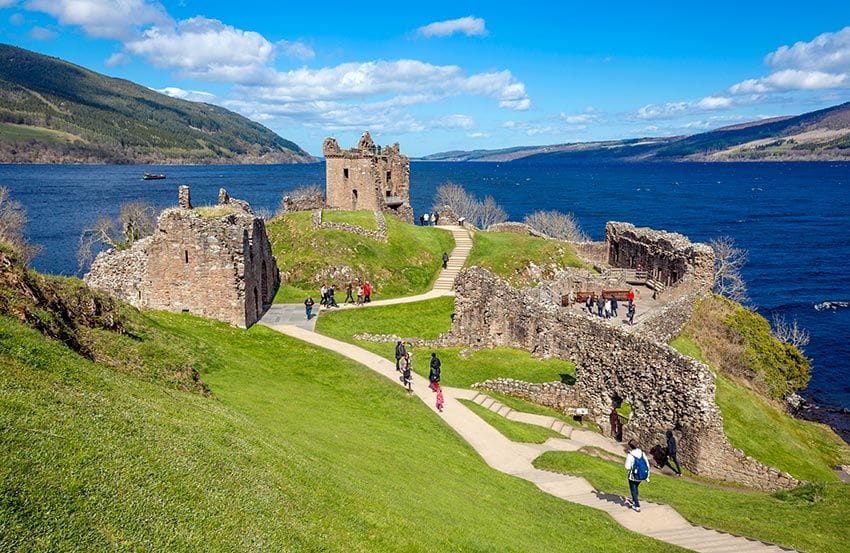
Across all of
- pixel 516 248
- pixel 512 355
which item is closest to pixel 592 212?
pixel 516 248

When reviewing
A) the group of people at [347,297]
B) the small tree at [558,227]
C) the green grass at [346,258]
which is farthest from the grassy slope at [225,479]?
the small tree at [558,227]

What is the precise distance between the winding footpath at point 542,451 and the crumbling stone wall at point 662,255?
20.2 metres

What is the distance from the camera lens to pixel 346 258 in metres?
50.5

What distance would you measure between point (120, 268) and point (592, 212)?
152 metres

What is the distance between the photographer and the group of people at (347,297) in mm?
40312

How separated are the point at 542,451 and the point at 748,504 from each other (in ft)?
24.4

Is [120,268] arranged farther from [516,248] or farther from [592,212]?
[592,212]

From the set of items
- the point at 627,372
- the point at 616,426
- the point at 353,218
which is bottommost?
the point at 616,426

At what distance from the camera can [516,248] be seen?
58094mm

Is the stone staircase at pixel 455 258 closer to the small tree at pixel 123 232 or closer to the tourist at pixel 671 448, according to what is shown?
the tourist at pixel 671 448

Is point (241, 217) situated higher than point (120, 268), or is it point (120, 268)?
point (241, 217)

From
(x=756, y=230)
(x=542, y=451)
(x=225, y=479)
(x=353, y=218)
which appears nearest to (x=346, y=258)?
(x=353, y=218)

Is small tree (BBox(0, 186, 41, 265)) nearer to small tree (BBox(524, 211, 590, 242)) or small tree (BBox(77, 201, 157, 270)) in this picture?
small tree (BBox(77, 201, 157, 270))

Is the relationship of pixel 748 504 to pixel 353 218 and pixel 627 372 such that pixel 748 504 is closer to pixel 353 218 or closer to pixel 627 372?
pixel 627 372
